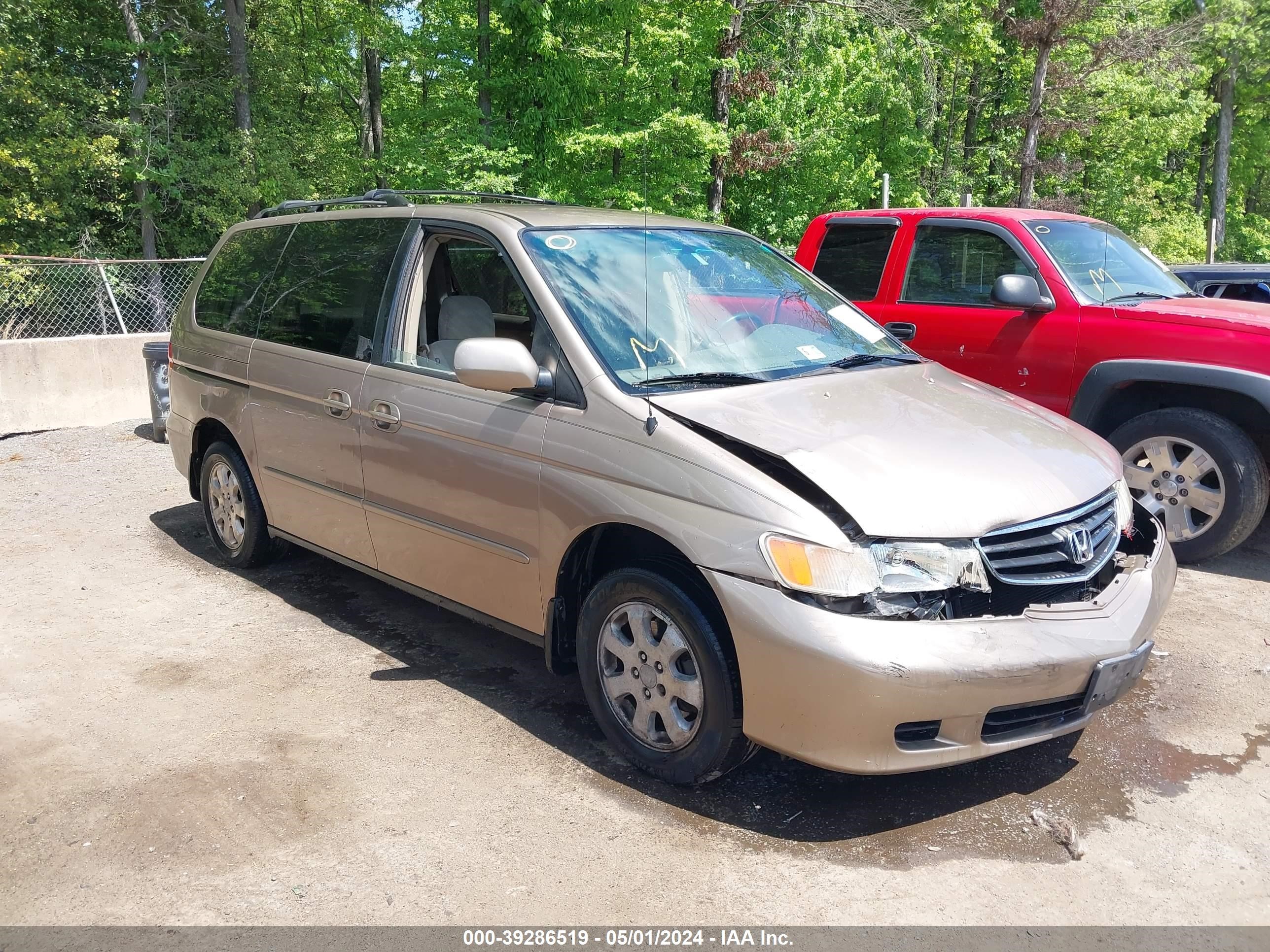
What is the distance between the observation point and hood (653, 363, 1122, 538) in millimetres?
3186

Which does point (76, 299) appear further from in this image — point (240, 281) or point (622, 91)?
point (622, 91)

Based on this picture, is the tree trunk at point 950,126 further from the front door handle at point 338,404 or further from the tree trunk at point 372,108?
the front door handle at point 338,404

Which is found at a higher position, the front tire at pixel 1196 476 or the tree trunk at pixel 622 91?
the tree trunk at pixel 622 91

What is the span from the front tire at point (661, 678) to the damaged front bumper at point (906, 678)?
0.12m

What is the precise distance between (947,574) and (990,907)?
0.95 metres

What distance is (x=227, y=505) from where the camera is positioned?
598 centimetres

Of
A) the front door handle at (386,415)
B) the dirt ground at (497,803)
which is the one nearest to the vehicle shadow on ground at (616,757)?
the dirt ground at (497,803)

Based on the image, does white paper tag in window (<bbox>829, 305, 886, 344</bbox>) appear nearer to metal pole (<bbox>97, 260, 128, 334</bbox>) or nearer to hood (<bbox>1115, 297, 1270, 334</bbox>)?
hood (<bbox>1115, 297, 1270, 334</bbox>)

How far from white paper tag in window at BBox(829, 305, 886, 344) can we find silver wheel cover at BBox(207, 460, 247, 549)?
3336 mm

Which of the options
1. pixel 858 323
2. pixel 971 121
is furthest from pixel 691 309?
pixel 971 121

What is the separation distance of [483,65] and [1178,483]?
15898 millimetres

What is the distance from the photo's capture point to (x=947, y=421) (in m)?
3.77

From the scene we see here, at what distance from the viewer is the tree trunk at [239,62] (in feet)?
77.9

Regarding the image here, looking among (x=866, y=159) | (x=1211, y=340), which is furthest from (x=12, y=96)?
(x=1211, y=340)
